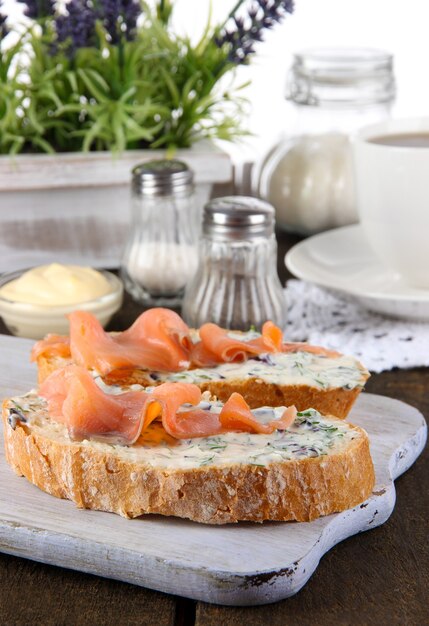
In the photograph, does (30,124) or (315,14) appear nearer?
(30,124)

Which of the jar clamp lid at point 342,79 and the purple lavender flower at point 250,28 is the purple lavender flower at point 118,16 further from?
the jar clamp lid at point 342,79

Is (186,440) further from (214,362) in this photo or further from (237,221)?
(237,221)

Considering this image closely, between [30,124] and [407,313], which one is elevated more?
[30,124]

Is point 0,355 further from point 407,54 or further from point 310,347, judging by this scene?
point 407,54

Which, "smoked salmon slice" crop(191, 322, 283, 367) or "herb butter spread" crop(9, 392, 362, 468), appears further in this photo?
"smoked salmon slice" crop(191, 322, 283, 367)

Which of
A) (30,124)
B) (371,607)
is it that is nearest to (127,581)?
(371,607)

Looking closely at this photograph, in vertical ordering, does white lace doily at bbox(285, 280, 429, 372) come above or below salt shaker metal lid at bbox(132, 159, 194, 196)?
below

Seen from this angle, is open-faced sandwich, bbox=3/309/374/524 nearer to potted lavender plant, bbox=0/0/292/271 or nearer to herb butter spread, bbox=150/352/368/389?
herb butter spread, bbox=150/352/368/389

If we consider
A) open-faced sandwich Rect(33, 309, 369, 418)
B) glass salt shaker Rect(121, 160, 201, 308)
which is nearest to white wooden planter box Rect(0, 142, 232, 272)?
glass salt shaker Rect(121, 160, 201, 308)
